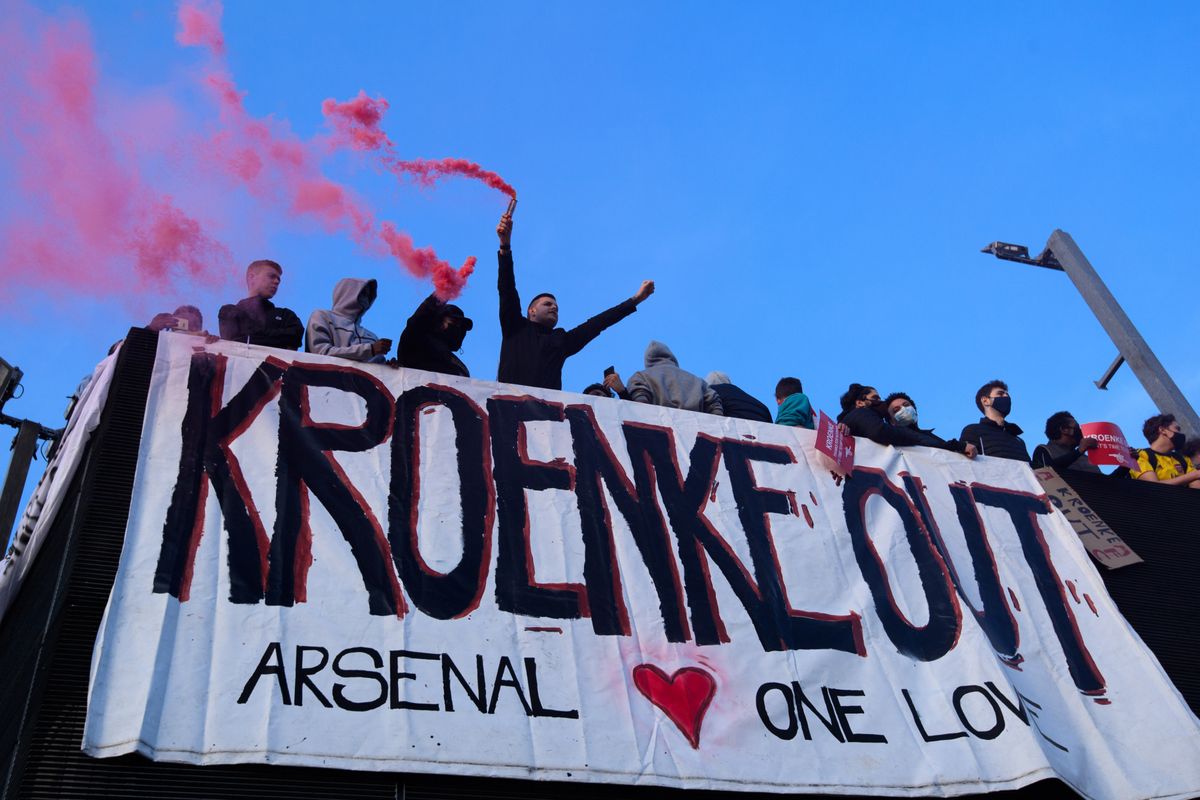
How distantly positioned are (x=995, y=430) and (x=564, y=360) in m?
3.18

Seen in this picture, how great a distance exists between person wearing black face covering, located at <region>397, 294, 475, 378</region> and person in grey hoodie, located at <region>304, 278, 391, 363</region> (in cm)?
21

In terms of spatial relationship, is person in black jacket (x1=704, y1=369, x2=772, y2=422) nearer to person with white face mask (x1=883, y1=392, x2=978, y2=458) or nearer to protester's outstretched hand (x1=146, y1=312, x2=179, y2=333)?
person with white face mask (x1=883, y1=392, x2=978, y2=458)

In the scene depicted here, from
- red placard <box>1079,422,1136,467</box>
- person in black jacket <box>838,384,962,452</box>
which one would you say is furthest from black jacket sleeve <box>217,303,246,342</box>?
red placard <box>1079,422,1136,467</box>

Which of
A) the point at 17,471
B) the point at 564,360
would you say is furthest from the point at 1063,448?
the point at 17,471

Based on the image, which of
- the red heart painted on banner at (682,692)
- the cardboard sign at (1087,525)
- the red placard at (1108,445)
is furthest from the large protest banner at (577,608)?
the red placard at (1108,445)

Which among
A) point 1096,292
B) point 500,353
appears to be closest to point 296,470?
point 500,353

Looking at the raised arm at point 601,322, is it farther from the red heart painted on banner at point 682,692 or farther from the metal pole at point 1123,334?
the metal pole at point 1123,334

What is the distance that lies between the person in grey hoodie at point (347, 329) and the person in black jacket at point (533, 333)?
0.91 m

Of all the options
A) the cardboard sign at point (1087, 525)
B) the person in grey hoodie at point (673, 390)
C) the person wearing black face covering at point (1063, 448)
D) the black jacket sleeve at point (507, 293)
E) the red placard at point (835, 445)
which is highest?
the black jacket sleeve at point (507, 293)

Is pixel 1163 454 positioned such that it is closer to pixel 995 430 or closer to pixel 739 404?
pixel 995 430

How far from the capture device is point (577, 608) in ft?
20.5

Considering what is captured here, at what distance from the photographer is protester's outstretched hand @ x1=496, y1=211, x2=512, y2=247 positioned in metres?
8.41

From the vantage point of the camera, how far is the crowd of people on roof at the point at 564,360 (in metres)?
7.18

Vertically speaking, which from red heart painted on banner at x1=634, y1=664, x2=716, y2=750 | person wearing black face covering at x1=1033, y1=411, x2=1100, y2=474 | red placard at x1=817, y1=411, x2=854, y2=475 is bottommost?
red heart painted on banner at x1=634, y1=664, x2=716, y2=750
